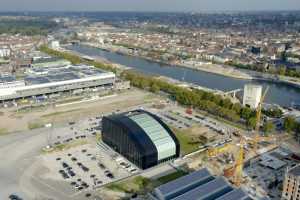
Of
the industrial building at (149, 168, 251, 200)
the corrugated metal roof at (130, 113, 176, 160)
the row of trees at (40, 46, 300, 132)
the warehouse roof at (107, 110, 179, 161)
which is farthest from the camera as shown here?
the row of trees at (40, 46, 300, 132)

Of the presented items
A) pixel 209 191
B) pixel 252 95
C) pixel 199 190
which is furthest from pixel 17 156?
pixel 252 95

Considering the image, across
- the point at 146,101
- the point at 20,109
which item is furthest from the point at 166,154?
the point at 20,109

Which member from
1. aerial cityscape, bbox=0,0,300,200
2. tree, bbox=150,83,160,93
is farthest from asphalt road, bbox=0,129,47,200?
tree, bbox=150,83,160,93

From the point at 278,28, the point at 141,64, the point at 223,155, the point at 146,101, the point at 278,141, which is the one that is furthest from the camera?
the point at 278,28

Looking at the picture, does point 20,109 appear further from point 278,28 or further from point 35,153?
point 278,28

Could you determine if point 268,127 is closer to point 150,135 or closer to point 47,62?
point 150,135

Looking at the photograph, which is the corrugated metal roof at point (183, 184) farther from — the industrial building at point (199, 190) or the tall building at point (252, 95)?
the tall building at point (252, 95)

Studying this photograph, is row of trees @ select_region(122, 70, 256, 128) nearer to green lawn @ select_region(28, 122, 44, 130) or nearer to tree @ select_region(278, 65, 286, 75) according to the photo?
green lawn @ select_region(28, 122, 44, 130)
